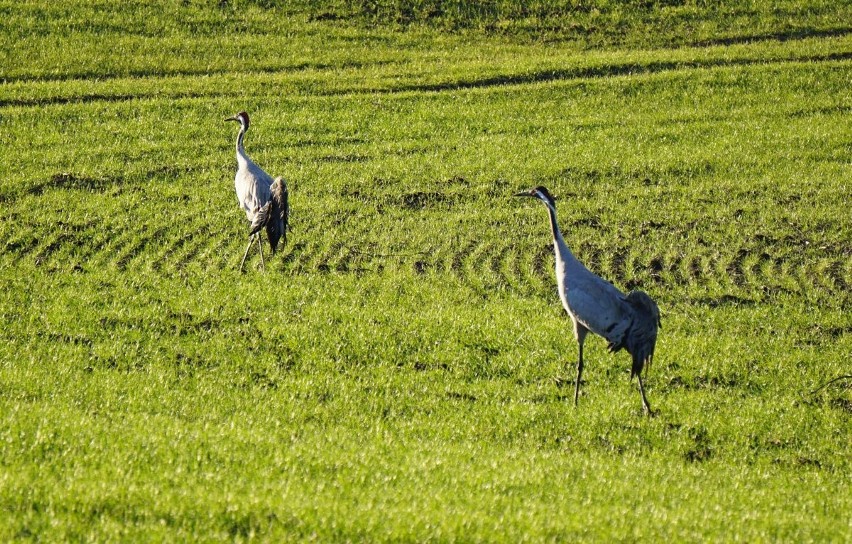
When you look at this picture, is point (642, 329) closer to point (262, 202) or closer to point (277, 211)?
point (277, 211)

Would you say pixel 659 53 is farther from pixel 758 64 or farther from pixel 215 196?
pixel 215 196

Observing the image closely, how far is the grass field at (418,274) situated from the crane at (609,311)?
0.70 m

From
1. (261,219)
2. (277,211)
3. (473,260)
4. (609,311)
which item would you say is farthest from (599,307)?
(261,219)

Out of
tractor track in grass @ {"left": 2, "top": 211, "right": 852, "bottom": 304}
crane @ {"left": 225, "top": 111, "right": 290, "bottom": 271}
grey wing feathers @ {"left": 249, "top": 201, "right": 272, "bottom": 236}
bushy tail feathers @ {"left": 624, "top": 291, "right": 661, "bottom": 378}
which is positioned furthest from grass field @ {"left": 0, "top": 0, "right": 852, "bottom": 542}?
grey wing feathers @ {"left": 249, "top": 201, "right": 272, "bottom": 236}

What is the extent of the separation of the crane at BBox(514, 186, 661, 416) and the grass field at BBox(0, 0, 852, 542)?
701mm

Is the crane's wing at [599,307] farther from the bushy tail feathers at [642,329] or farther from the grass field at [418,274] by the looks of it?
the grass field at [418,274]

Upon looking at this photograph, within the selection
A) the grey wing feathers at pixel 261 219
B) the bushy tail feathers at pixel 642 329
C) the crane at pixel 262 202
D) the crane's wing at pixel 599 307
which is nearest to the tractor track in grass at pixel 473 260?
the crane at pixel 262 202

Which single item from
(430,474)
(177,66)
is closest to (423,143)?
(177,66)

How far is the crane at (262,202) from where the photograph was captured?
61.8 ft

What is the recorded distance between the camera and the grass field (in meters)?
9.51

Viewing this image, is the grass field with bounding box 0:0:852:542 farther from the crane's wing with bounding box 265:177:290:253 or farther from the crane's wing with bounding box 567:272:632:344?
the crane's wing with bounding box 567:272:632:344

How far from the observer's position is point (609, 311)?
13383mm

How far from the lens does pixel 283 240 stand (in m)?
20.8

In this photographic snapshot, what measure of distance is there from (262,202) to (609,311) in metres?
8.53
